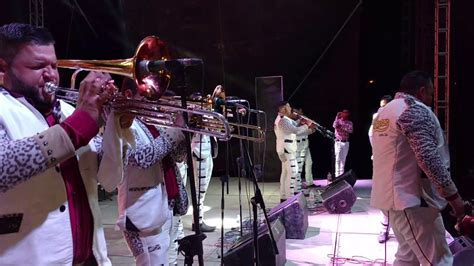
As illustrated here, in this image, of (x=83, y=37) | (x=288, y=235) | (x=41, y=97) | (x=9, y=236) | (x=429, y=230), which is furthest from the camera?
(x=83, y=37)

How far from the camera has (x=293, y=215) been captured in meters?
6.62

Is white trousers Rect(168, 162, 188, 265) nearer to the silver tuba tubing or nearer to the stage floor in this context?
the stage floor

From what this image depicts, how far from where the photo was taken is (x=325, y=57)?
12.5 m

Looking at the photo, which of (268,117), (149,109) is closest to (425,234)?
(149,109)

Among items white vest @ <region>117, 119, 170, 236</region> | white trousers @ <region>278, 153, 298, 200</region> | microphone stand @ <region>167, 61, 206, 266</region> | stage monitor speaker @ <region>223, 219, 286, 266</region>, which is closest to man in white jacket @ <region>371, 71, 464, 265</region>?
stage monitor speaker @ <region>223, 219, 286, 266</region>

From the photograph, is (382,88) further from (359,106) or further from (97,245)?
(97,245)

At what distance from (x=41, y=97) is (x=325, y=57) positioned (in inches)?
437

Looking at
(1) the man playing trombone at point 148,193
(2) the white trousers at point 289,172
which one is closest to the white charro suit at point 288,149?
(2) the white trousers at point 289,172

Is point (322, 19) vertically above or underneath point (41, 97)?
above

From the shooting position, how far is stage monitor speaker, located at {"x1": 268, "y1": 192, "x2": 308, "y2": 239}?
6.48 m

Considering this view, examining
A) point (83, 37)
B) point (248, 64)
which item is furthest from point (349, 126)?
point (83, 37)

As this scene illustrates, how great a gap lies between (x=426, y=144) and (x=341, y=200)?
4.63 m

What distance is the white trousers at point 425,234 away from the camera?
3.82 meters

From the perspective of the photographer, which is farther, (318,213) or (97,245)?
(318,213)
